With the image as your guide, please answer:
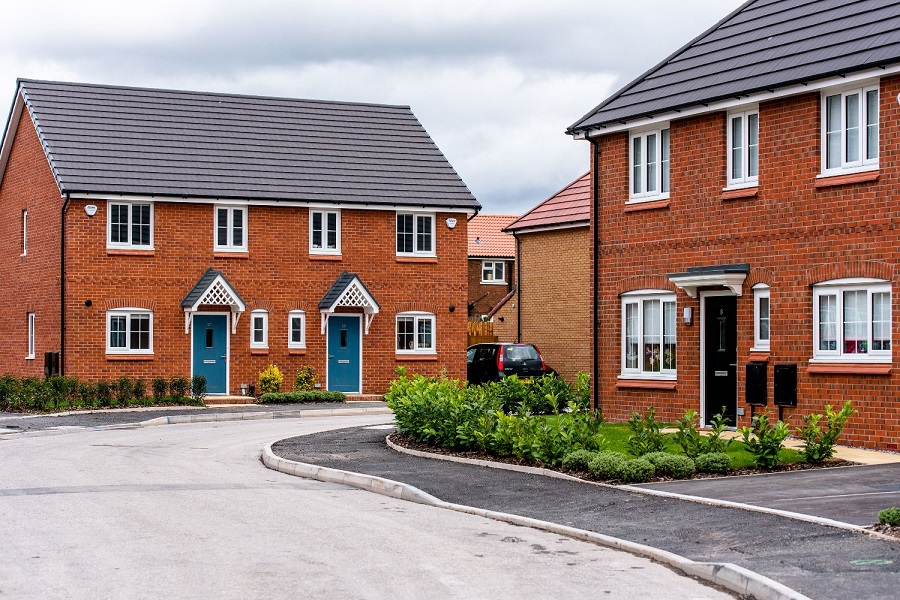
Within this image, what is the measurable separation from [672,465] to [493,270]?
4827cm

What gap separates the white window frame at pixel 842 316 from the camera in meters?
18.4

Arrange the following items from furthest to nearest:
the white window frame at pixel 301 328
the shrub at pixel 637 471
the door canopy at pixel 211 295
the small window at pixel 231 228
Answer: the white window frame at pixel 301 328 → the small window at pixel 231 228 → the door canopy at pixel 211 295 → the shrub at pixel 637 471

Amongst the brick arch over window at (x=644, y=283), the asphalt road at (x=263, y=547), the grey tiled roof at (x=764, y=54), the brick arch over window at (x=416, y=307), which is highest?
the grey tiled roof at (x=764, y=54)

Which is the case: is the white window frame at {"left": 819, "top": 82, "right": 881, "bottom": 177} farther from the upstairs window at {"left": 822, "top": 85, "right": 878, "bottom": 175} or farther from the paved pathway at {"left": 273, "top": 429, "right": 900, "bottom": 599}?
the paved pathway at {"left": 273, "top": 429, "right": 900, "bottom": 599}

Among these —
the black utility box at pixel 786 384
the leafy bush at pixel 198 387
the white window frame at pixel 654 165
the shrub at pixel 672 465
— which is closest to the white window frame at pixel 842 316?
the black utility box at pixel 786 384

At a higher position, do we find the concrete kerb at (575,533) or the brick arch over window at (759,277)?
the brick arch over window at (759,277)

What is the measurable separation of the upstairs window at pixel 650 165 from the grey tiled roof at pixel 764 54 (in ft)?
1.94

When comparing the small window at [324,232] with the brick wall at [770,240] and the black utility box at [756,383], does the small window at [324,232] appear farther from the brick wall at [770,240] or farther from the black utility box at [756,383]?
A: the black utility box at [756,383]

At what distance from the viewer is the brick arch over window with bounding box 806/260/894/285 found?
1827 cm

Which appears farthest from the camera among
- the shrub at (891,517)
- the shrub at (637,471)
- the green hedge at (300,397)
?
the green hedge at (300,397)

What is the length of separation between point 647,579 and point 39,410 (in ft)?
75.0

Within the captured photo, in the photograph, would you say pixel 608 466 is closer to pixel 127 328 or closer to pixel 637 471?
pixel 637 471

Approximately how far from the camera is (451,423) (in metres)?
19.4

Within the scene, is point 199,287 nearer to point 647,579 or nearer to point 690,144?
point 690,144
